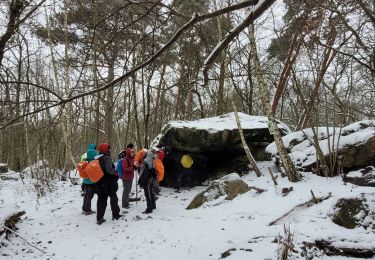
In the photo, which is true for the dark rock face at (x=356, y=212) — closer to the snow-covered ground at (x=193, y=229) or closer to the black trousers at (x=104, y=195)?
the snow-covered ground at (x=193, y=229)

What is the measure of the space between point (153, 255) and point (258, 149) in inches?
218

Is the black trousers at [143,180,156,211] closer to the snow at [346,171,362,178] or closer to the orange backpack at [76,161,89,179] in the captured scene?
the orange backpack at [76,161,89,179]

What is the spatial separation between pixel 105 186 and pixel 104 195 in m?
0.17

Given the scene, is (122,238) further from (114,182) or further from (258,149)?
(258,149)

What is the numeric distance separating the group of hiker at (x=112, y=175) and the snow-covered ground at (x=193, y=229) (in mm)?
308

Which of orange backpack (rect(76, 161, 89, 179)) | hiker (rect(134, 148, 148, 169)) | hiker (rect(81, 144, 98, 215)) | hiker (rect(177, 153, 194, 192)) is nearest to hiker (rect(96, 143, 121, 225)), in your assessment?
orange backpack (rect(76, 161, 89, 179))

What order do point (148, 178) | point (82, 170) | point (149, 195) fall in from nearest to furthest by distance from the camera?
point (82, 170) → point (149, 195) → point (148, 178)

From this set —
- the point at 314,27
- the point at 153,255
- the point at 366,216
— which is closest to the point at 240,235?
the point at 153,255

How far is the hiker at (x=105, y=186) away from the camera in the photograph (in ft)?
22.6

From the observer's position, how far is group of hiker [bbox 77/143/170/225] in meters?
6.89

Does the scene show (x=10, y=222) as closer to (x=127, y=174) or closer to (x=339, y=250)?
(x=127, y=174)

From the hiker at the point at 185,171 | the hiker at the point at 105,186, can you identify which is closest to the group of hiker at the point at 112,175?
the hiker at the point at 105,186

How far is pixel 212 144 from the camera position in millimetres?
9258

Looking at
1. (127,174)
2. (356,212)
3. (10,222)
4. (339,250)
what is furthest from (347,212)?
(10,222)
